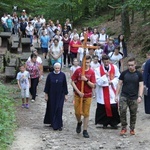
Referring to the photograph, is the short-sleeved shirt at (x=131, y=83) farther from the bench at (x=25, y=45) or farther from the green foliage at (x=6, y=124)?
the bench at (x=25, y=45)

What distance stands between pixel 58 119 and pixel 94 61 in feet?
14.7

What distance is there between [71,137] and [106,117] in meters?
1.36

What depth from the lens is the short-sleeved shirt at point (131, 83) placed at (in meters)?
9.94

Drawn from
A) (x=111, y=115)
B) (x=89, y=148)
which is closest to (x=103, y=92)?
(x=111, y=115)

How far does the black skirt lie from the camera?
36.2 ft

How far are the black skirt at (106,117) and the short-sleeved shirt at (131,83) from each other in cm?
110

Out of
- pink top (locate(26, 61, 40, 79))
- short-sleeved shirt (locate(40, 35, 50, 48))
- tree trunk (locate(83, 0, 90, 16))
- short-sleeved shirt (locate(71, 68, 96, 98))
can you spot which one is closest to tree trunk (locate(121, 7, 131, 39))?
short-sleeved shirt (locate(40, 35, 50, 48))

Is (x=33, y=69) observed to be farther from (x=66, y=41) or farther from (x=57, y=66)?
(x=66, y=41)

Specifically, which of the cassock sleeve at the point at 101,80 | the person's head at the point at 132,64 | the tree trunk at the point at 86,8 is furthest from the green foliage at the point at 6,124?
the tree trunk at the point at 86,8

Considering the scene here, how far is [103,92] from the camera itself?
36.2 feet

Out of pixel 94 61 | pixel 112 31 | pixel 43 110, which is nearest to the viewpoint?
pixel 43 110

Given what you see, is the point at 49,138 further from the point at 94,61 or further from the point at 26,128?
the point at 94,61

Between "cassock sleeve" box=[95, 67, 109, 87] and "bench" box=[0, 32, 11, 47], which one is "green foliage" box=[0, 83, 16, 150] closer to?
"cassock sleeve" box=[95, 67, 109, 87]

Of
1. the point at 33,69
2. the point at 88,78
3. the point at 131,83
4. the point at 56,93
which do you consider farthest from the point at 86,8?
the point at 131,83
